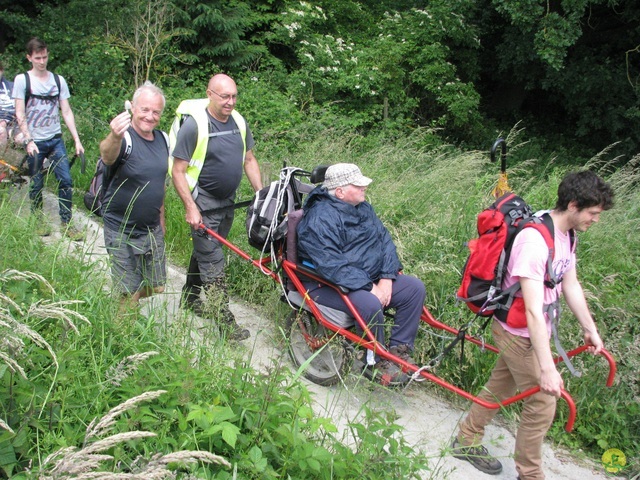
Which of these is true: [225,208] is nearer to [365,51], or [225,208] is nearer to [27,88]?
[27,88]

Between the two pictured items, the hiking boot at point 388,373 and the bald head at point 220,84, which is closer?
the hiking boot at point 388,373

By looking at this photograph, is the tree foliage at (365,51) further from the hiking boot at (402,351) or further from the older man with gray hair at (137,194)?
the hiking boot at (402,351)

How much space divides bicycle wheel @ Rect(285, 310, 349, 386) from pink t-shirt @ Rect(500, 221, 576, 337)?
3.97 ft

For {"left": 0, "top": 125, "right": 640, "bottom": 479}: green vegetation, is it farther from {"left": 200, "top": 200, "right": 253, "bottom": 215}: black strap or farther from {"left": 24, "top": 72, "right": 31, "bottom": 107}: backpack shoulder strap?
{"left": 24, "top": 72, "right": 31, "bottom": 107}: backpack shoulder strap

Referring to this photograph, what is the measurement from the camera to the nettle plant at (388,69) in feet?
A: 39.3

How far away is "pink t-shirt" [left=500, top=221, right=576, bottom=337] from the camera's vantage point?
10.5 feet

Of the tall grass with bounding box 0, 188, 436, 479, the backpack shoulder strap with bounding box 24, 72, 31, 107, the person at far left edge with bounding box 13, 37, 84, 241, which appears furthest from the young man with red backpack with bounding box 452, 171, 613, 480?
the backpack shoulder strap with bounding box 24, 72, 31, 107

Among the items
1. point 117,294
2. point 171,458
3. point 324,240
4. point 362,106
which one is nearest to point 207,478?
point 171,458

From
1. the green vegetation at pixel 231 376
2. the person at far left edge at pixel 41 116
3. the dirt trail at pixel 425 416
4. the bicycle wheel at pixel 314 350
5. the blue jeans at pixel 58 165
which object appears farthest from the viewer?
the blue jeans at pixel 58 165

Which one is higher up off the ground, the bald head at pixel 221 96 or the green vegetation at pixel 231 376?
the bald head at pixel 221 96

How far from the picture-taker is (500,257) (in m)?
3.46

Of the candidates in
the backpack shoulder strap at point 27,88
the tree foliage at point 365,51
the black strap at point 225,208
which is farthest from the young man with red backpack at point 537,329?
the tree foliage at point 365,51

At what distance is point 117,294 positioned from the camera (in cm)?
345

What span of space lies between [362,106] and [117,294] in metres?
9.33
